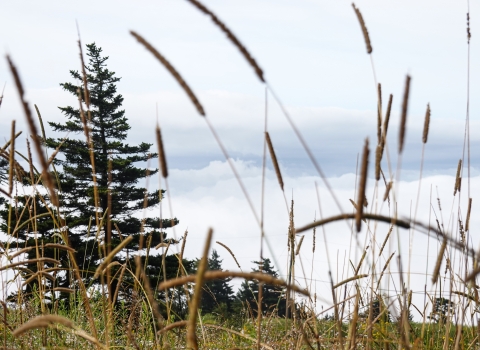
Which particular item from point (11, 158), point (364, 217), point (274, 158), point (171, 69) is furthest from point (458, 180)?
point (11, 158)

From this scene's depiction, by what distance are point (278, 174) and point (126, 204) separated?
31.6 meters

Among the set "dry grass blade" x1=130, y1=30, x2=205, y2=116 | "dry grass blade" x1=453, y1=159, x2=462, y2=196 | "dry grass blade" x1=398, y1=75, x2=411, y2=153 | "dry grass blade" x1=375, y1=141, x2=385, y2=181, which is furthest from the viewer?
"dry grass blade" x1=453, y1=159, x2=462, y2=196

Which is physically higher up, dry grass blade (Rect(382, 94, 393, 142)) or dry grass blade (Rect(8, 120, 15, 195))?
dry grass blade (Rect(382, 94, 393, 142))

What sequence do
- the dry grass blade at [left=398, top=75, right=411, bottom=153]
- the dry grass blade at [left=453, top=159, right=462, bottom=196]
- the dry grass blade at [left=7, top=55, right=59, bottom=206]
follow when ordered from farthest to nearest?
1. the dry grass blade at [left=453, top=159, right=462, bottom=196]
2. the dry grass blade at [left=398, top=75, right=411, bottom=153]
3. the dry grass blade at [left=7, top=55, right=59, bottom=206]

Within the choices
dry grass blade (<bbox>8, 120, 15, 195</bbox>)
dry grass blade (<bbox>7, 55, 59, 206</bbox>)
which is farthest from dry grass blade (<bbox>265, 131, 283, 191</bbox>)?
dry grass blade (<bbox>8, 120, 15, 195</bbox>)

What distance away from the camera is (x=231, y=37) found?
4.75 ft

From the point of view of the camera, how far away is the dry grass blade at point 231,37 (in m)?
1.45

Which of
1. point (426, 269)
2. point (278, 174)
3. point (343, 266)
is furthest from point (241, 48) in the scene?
point (343, 266)

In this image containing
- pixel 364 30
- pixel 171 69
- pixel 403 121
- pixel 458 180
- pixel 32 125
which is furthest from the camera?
pixel 458 180

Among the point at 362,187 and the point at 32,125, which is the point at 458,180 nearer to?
the point at 362,187

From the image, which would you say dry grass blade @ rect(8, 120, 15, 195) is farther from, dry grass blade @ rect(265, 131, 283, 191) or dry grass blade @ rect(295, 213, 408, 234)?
dry grass blade @ rect(295, 213, 408, 234)

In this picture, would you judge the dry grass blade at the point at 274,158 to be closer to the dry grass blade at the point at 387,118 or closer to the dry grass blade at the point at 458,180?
the dry grass blade at the point at 387,118

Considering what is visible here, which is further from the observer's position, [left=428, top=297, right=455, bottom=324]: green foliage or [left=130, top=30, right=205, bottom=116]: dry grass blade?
[left=428, top=297, right=455, bottom=324]: green foliage

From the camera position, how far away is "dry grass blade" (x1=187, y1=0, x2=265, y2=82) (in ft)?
4.75
